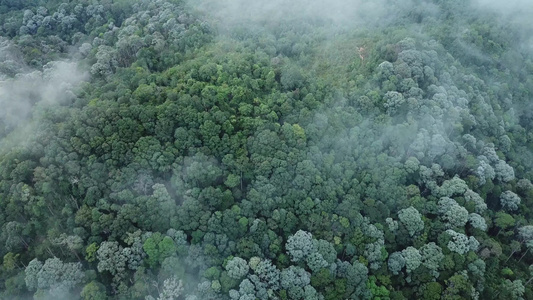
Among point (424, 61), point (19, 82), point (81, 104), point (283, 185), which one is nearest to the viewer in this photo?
point (283, 185)

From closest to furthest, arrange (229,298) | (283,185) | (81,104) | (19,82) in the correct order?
(229,298), (283,185), (81,104), (19,82)

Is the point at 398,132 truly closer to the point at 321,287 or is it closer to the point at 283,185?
the point at 283,185

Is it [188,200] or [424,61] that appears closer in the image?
[188,200]

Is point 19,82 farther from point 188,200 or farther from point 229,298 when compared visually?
point 229,298

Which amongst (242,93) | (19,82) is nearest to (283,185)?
(242,93)

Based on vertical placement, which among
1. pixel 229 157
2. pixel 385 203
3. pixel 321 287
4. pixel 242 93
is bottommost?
pixel 321 287

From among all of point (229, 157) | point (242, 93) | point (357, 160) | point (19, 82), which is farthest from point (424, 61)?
point (19, 82)

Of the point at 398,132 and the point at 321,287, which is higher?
the point at 398,132
